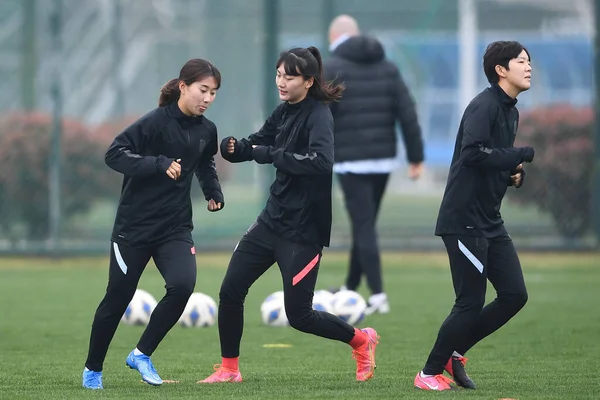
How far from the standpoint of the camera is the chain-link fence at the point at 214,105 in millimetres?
15062

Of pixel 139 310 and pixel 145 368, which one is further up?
pixel 145 368

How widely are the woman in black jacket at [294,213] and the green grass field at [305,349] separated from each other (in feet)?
1.14

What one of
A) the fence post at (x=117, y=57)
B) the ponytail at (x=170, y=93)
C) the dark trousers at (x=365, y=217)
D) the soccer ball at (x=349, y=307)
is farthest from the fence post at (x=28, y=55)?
the ponytail at (x=170, y=93)

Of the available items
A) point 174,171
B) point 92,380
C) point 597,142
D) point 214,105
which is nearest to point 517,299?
point 174,171

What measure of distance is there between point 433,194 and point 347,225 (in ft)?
4.15

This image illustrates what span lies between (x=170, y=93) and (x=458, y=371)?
199cm

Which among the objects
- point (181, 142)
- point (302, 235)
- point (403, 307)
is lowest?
point (403, 307)

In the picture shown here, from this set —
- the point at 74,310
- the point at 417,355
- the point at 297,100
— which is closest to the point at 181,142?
the point at 297,100

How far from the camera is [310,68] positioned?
6.38 m

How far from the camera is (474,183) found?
6164mm

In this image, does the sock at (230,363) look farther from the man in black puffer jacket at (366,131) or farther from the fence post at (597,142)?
the fence post at (597,142)

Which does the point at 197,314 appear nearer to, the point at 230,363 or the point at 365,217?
the point at 365,217

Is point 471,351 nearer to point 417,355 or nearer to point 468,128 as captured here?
point 417,355

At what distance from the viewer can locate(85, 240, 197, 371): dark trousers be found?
631 centimetres
